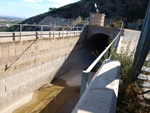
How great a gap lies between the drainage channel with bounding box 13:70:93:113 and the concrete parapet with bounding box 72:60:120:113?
26.2 feet

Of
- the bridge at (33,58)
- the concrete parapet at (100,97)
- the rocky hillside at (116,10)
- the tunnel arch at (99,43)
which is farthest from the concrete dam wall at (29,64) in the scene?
the rocky hillside at (116,10)

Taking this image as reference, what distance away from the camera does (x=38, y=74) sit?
11.6m

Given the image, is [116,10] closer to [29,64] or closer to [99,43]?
[99,43]

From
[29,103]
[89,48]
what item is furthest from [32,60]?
[89,48]

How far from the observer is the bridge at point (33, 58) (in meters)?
8.45

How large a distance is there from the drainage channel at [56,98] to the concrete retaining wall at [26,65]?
2.34 feet

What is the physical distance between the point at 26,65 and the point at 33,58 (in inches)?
32.0

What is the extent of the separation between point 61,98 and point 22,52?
490cm

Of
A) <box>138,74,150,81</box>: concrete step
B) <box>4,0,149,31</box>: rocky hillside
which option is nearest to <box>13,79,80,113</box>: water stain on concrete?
<box>138,74,150,81</box>: concrete step

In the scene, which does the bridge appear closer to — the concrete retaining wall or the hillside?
the concrete retaining wall

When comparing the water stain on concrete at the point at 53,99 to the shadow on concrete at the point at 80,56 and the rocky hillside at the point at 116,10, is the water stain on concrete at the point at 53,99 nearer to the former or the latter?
the shadow on concrete at the point at 80,56

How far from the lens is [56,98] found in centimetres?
1111

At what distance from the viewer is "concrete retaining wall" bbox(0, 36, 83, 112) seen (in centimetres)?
839

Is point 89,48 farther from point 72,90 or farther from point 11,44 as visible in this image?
point 11,44
